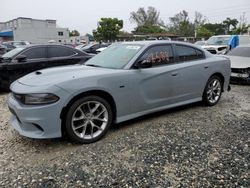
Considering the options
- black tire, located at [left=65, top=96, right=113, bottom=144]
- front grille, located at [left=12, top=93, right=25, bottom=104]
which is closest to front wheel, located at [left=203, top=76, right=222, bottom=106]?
black tire, located at [left=65, top=96, right=113, bottom=144]

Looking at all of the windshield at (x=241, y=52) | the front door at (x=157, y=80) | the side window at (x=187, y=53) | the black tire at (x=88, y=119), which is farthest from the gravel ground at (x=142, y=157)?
the windshield at (x=241, y=52)

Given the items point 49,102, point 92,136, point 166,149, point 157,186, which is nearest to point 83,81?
point 49,102

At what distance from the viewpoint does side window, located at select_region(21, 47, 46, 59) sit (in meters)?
7.50

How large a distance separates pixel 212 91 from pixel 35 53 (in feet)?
15.9

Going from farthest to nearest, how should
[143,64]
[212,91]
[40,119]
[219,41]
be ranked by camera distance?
1. [219,41]
2. [212,91]
3. [143,64]
4. [40,119]

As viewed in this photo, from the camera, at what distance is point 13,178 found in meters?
3.04

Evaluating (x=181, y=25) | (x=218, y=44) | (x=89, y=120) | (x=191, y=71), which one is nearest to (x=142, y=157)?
(x=89, y=120)

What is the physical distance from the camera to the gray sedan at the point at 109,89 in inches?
139

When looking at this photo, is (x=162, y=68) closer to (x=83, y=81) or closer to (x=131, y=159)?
(x=83, y=81)

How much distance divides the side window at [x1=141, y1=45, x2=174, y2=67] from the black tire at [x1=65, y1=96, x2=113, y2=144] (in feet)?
3.79

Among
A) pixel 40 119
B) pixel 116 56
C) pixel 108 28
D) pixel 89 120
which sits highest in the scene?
pixel 108 28

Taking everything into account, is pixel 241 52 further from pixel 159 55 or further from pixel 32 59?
pixel 32 59

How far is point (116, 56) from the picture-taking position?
480 cm

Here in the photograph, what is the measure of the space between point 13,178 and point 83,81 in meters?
1.51
